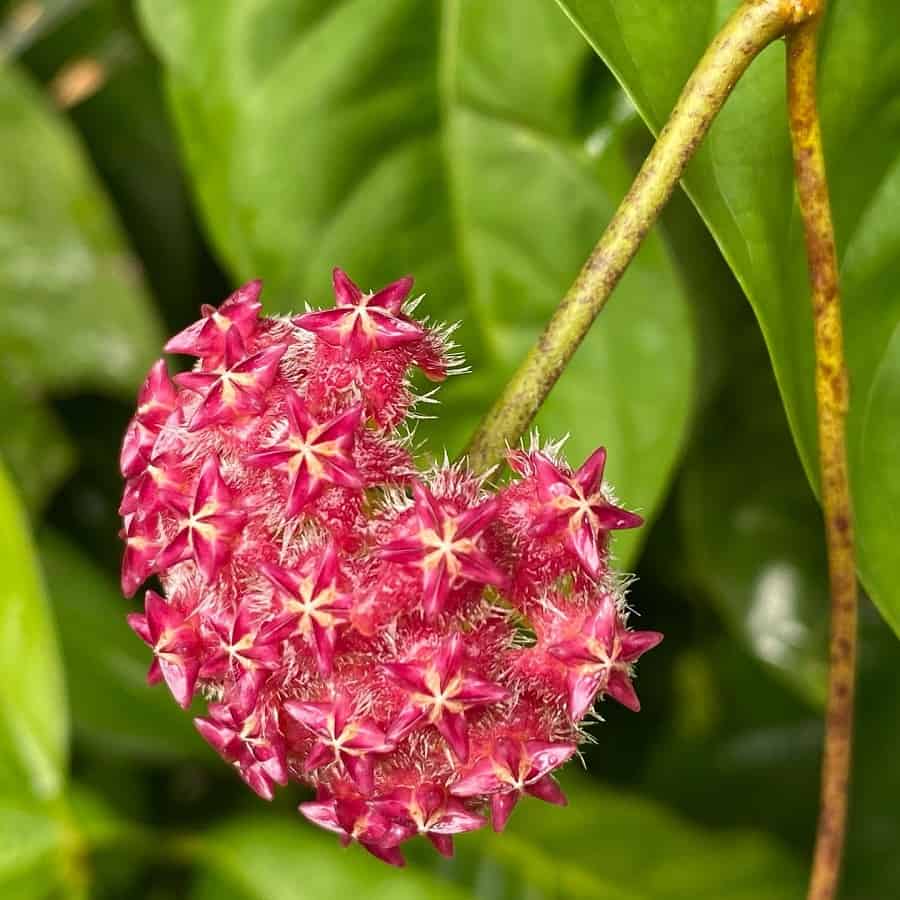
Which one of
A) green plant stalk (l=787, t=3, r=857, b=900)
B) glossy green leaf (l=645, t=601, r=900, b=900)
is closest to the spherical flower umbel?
green plant stalk (l=787, t=3, r=857, b=900)

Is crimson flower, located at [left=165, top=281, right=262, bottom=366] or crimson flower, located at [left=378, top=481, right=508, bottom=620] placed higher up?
crimson flower, located at [left=165, top=281, right=262, bottom=366]

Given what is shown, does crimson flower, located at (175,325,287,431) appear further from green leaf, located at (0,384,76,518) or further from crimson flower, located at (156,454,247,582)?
green leaf, located at (0,384,76,518)

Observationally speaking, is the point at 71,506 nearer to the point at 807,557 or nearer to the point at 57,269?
the point at 57,269

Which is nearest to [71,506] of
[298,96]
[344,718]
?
[298,96]

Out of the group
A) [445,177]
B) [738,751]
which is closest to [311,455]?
[445,177]

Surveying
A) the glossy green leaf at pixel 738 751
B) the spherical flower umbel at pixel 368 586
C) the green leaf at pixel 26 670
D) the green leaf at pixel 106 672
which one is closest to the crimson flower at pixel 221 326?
the spherical flower umbel at pixel 368 586

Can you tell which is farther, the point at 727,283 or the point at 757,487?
the point at 757,487

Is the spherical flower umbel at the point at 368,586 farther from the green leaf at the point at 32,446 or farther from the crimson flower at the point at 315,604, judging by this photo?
the green leaf at the point at 32,446
